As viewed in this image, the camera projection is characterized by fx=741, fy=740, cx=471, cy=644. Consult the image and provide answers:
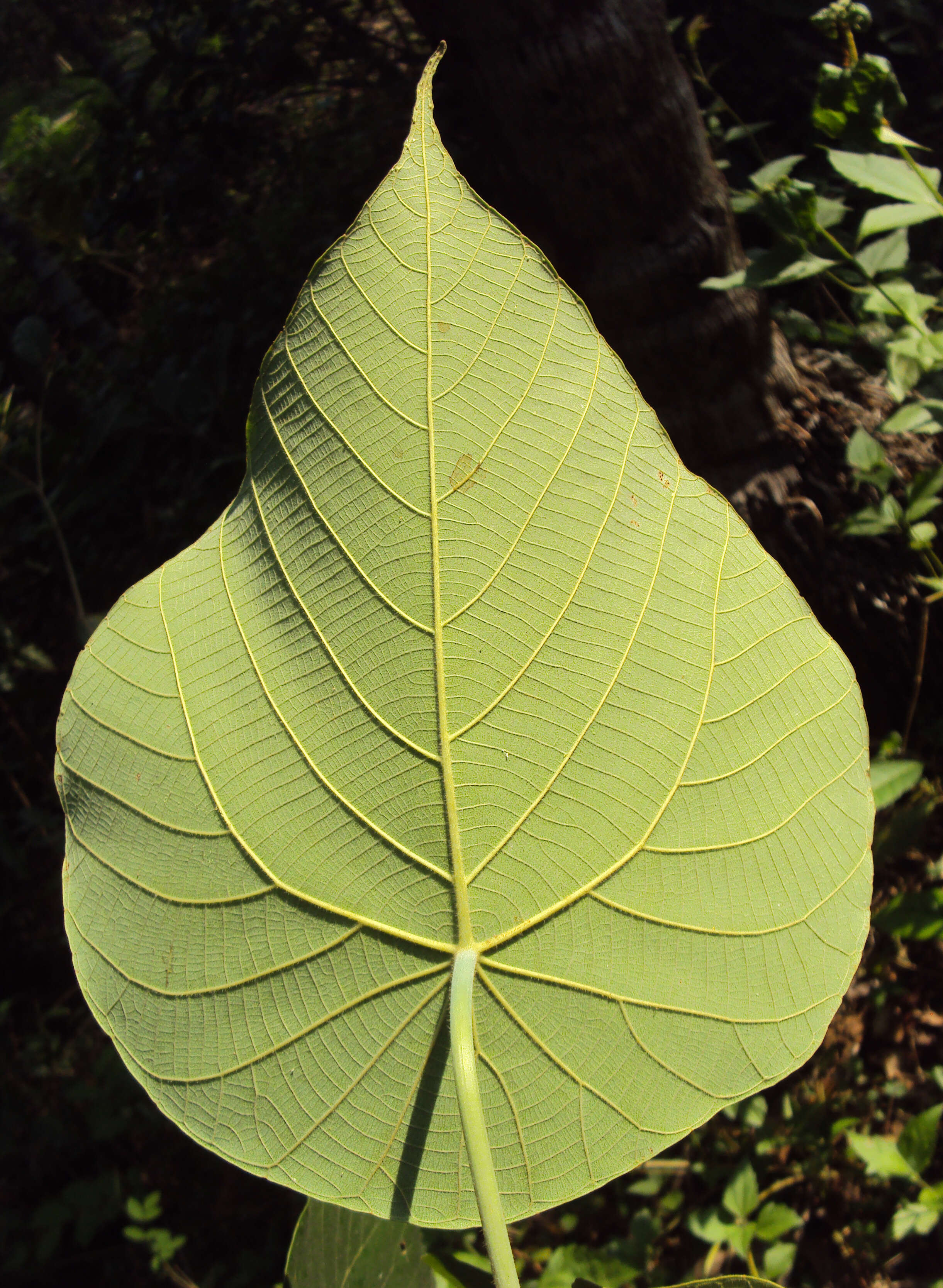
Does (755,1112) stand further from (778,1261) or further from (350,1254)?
(350,1254)

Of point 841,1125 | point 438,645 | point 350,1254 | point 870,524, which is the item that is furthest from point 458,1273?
point 870,524

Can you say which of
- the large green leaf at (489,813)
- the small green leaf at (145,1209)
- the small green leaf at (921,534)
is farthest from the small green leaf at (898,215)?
the small green leaf at (145,1209)

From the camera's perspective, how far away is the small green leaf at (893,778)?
4.51ft

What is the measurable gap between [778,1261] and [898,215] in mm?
1914

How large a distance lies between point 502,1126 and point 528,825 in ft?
0.85

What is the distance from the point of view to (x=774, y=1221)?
55.8 inches

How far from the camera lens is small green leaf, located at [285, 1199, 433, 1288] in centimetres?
69

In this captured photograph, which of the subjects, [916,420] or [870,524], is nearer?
[916,420]

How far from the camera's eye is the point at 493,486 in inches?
24.2

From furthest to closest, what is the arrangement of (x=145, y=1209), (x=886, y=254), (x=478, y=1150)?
(x=145, y=1209) < (x=886, y=254) < (x=478, y=1150)

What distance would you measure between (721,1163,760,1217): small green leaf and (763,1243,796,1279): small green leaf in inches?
3.0

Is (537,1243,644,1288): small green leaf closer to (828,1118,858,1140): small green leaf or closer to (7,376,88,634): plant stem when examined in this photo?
(828,1118,858,1140): small green leaf

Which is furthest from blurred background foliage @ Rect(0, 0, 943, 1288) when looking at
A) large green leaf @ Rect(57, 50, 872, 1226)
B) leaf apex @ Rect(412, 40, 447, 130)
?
leaf apex @ Rect(412, 40, 447, 130)

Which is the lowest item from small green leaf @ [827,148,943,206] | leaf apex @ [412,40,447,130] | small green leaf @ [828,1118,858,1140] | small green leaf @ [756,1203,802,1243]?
small green leaf @ [828,1118,858,1140]
